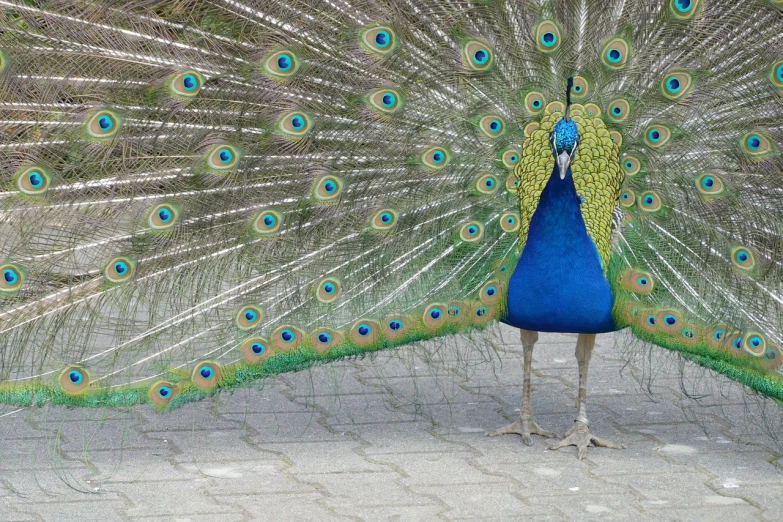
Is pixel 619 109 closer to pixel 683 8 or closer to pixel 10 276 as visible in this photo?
pixel 683 8

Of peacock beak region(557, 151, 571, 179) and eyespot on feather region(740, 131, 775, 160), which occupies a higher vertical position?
eyespot on feather region(740, 131, 775, 160)

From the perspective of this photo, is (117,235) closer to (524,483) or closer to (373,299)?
(373,299)

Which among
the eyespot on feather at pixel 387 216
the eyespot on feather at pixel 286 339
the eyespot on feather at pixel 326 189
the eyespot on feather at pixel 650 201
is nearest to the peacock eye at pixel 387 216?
the eyespot on feather at pixel 387 216

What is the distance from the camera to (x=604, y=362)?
4.60 meters

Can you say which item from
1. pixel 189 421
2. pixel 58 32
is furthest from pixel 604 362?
pixel 58 32

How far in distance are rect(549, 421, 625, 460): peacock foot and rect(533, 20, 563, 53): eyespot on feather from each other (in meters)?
1.15

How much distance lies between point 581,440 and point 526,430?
0.19 metres

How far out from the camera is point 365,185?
358 cm

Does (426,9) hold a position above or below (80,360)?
above

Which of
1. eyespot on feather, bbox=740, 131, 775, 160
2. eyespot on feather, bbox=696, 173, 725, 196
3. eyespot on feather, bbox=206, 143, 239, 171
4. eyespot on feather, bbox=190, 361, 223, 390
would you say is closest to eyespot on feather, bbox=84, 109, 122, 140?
eyespot on feather, bbox=206, 143, 239, 171

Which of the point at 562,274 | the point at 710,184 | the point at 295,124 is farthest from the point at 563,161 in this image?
the point at 295,124

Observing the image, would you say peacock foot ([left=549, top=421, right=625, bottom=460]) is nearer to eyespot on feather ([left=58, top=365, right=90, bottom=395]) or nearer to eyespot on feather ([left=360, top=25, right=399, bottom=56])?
eyespot on feather ([left=360, top=25, right=399, bottom=56])

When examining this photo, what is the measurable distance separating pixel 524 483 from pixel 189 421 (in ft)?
3.91

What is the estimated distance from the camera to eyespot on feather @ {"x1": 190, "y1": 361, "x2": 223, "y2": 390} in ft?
11.2
